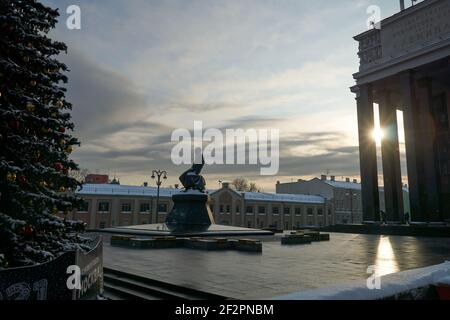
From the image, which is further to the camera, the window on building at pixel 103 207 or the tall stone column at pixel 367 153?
the window on building at pixel 103 207

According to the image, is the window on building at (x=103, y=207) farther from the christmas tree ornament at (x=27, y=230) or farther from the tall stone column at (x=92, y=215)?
the christmas tree ornament at (x=27, y=230)

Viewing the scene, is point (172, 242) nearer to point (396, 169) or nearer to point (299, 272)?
point (299, 272)

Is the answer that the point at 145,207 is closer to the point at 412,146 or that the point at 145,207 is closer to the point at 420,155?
the point at 412,146

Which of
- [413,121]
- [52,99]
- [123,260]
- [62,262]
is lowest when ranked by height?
[123,260]

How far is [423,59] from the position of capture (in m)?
30.8

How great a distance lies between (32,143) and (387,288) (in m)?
7.85

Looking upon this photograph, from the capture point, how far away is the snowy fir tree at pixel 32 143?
25.0 ft

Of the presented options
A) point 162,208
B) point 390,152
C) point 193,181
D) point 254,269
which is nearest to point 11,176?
point 254,269

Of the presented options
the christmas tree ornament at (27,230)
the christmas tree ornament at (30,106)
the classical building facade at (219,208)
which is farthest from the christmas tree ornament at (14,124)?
the classical building facade at (219,208)

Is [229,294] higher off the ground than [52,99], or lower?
lower

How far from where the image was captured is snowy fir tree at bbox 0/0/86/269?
762 centimetres
